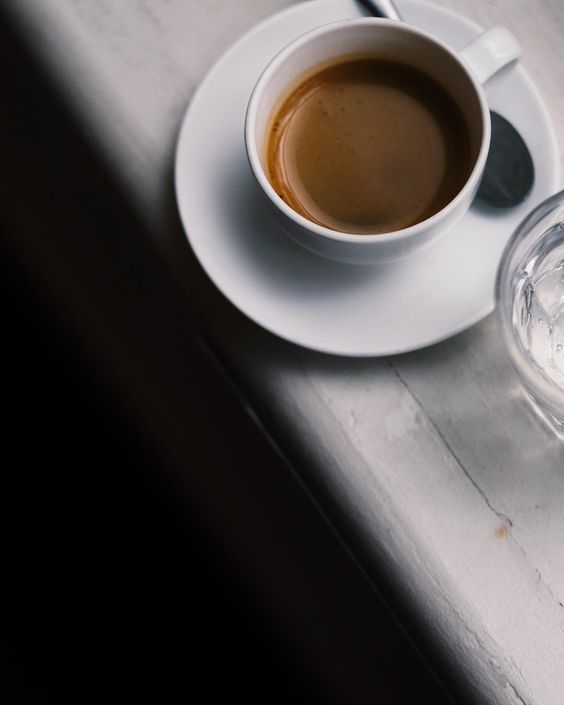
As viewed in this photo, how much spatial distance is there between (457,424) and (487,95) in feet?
0.70

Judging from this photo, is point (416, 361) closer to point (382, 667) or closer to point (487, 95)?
point (487, 95)

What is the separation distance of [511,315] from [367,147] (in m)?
0.14

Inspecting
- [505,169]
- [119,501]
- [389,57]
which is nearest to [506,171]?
[505,169]

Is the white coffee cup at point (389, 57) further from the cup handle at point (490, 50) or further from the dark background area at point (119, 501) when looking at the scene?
the dark background area at point (119, 501)

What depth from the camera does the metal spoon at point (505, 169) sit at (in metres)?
0.56

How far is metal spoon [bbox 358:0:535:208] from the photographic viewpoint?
0.56 m

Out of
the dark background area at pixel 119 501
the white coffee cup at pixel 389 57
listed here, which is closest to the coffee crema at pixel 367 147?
the white coffee cup at pixel 389 57

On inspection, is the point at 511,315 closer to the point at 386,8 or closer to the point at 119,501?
the point at 386,8

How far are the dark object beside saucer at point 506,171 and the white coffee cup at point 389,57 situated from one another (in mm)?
31

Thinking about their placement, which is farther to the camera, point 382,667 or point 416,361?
point 382,667

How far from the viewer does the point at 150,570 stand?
0.97 metres

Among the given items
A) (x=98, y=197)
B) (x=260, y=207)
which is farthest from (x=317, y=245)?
(x=98, y=197)

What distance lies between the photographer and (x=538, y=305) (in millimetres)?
614

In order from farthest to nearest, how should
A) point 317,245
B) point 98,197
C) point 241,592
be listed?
point 241,592 → point 98,197 → point 317,245
